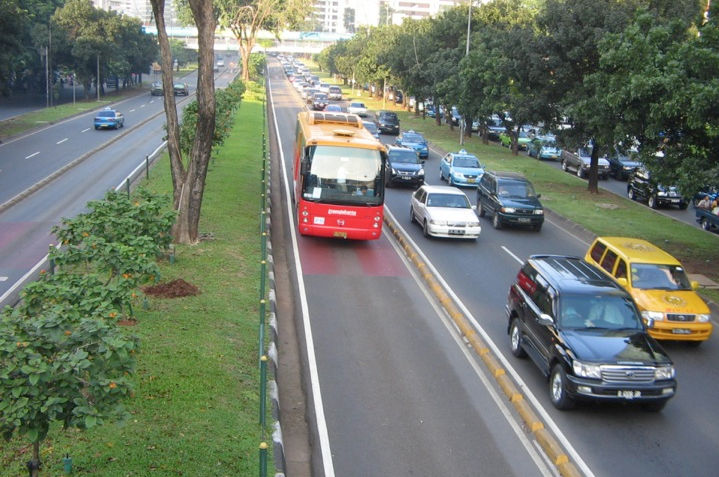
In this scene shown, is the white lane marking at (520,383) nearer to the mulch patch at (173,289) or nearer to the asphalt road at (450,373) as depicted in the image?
the asphalt road at (450,373)

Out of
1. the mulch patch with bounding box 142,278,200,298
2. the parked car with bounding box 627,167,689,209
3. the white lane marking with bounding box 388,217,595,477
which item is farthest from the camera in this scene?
the parked car with bounding box 627,167,689,209

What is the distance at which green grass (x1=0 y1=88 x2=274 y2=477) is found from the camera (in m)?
8.93

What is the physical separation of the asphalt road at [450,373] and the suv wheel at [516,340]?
0.63ft

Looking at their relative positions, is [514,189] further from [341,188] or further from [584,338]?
[584,338]

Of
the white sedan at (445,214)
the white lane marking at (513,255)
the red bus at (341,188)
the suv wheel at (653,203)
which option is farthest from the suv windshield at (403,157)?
the red bus at (341,188)

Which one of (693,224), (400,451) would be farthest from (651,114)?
(400,451)

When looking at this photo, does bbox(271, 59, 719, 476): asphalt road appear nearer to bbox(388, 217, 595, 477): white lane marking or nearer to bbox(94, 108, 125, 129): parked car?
bbox(388, 217, 595, 477): white lane marking

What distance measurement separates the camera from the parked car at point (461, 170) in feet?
115

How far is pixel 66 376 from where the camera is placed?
6.82m

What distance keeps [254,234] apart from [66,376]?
15593mm

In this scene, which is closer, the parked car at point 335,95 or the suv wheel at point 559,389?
the suv wheel at point 559,389

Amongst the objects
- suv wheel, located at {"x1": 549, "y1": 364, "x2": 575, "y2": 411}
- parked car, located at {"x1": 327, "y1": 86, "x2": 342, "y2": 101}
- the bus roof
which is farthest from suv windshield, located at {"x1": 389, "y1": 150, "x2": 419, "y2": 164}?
parked car, located at {"x1": 327, "y1": 86, "x2": 342, "y2": 101}

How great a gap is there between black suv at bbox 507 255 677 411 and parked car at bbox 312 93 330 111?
52651 mm

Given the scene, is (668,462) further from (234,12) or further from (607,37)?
(234,12)
